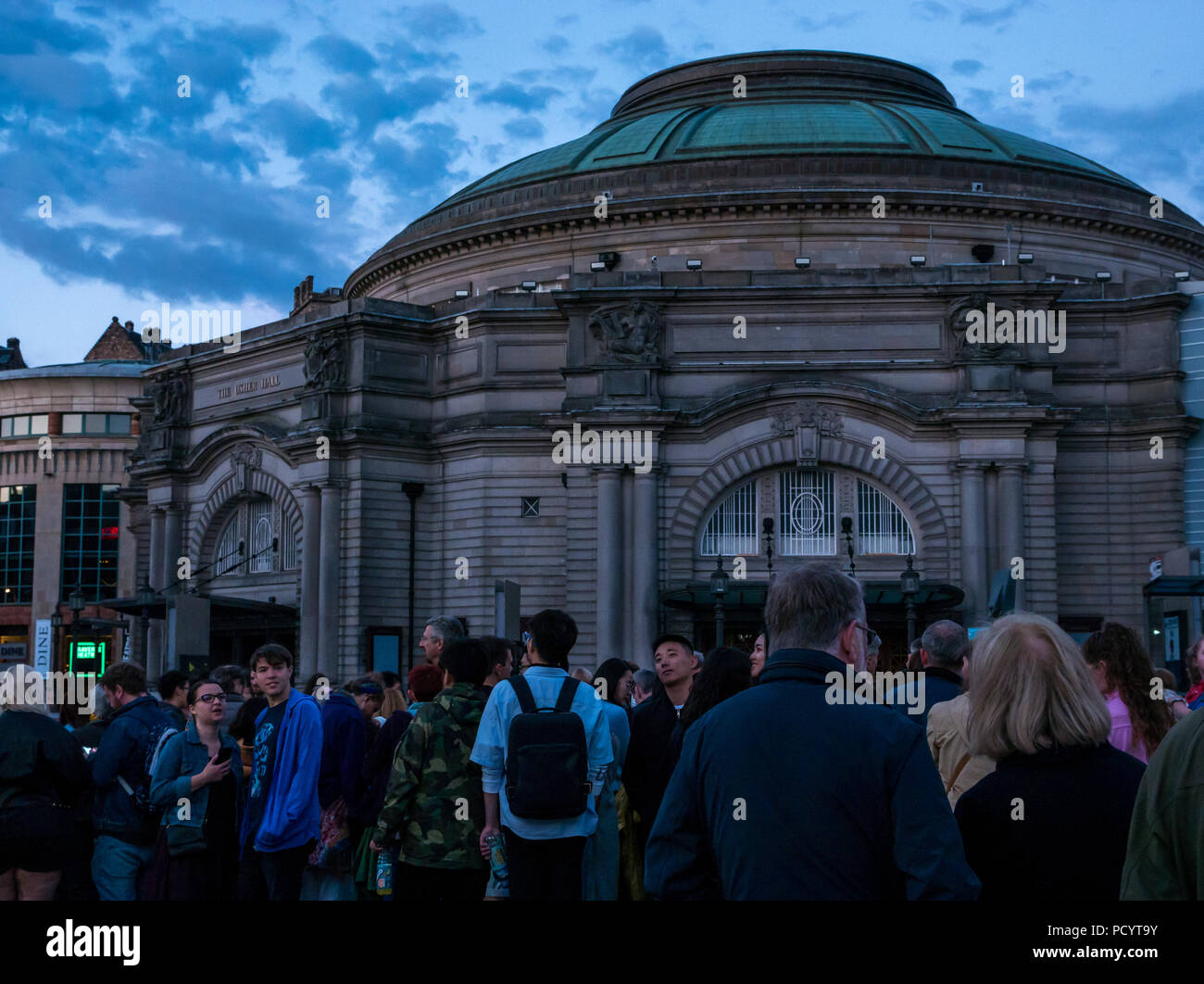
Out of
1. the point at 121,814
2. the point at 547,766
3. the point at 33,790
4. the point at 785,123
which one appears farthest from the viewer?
the point at 785,123

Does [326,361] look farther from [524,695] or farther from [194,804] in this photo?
[524,695]

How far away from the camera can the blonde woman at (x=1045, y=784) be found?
6.18m

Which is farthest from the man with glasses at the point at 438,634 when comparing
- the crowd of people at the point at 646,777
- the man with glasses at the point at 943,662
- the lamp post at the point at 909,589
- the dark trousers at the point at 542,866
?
the lamp post at the point at 909,589

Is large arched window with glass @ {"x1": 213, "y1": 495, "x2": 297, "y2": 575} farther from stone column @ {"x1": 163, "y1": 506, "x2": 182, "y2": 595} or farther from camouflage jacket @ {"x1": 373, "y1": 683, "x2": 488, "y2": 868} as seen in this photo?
camouflage jacket @ {"x1": 373, "y1": 683, "x2": 488, "y2": 868}

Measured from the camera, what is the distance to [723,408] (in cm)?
4356

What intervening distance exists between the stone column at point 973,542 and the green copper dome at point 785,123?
14.5 meters

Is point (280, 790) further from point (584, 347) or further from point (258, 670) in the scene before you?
point (584, 347)

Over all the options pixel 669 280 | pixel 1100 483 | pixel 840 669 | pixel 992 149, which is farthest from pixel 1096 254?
pixel 840 669

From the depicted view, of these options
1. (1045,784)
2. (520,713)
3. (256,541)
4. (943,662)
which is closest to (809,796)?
(1045,784)

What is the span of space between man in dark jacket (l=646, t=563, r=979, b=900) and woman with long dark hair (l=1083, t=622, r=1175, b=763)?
3.31 meters

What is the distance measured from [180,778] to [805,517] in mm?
33893

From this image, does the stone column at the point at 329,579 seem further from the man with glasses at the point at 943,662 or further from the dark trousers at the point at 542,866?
the man with glasses at the point at 943,662

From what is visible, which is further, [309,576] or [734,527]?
[309,576]

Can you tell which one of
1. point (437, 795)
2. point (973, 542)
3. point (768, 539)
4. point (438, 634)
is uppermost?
point (768, 539)
